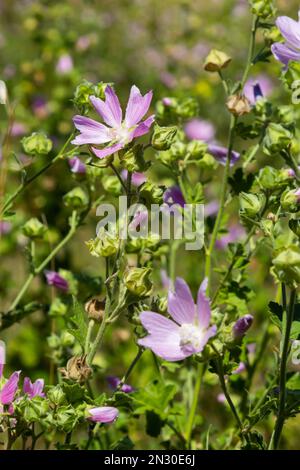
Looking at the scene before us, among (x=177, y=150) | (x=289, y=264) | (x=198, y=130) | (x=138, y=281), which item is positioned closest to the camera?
(x=289, y=264)

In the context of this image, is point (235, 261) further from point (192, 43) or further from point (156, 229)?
point (192, 43)

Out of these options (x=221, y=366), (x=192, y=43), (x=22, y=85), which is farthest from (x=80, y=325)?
(x=192, y=43)

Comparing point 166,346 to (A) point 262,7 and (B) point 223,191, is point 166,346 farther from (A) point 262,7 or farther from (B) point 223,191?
(A) point 262,7

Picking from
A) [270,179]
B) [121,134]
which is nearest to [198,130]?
[270,179]

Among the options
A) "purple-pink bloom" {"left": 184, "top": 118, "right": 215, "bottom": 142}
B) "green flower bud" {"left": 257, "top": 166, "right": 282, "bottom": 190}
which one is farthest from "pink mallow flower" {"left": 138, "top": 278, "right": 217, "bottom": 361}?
"purple-pink bloom" {"left": 184, "top": 118, "right": 215, "bottom": 142}

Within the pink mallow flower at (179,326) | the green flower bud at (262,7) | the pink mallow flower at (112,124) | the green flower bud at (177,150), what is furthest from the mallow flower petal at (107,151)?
the green flower bud at (262,7)

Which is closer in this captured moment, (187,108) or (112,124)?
(112,124)
